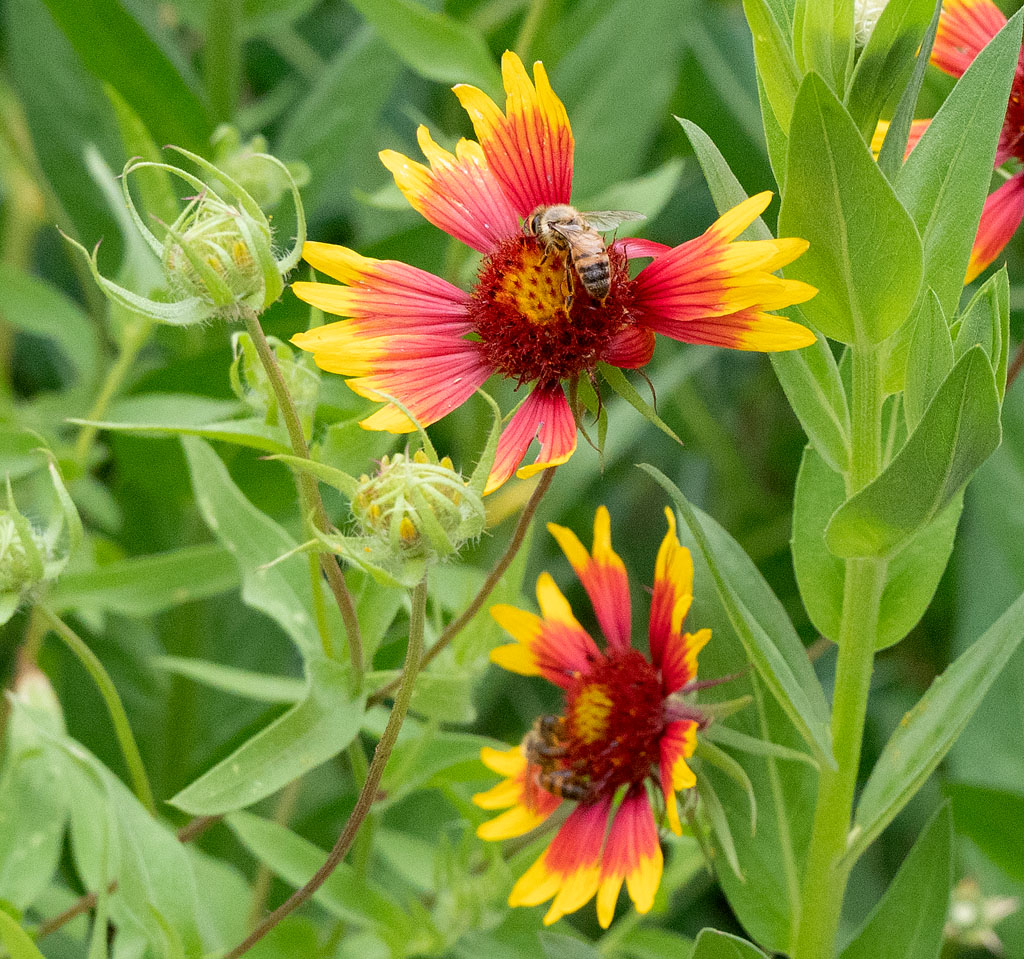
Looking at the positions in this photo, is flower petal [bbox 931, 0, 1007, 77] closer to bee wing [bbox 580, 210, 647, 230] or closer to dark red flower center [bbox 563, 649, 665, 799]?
bee wing [bbox 580, 210, 647, 230]

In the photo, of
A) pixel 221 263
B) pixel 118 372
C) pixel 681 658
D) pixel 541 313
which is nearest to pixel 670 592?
pixel 681 658

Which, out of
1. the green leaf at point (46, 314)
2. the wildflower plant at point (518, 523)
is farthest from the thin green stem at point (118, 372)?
the green leaf at point (46, 314)

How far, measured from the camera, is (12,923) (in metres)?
0.41

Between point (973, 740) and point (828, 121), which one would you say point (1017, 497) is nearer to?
point (973, 740)

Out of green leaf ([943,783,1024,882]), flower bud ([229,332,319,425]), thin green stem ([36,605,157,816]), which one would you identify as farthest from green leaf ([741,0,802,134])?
green leaf ([943,783,1024,882])

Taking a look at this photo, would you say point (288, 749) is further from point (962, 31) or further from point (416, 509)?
point (962, 31)

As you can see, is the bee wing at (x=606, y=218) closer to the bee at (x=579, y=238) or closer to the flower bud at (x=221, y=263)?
the bee at (x=579, y=238)

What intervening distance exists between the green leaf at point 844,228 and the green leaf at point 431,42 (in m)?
0.45

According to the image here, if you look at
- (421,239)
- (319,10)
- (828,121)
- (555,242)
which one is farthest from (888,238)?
(319,10)

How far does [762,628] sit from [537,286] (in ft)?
0.57

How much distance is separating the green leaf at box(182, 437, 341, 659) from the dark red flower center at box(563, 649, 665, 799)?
0.40 ft

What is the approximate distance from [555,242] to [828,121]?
157mm

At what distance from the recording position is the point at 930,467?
0.39m

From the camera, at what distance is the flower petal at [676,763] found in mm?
452
